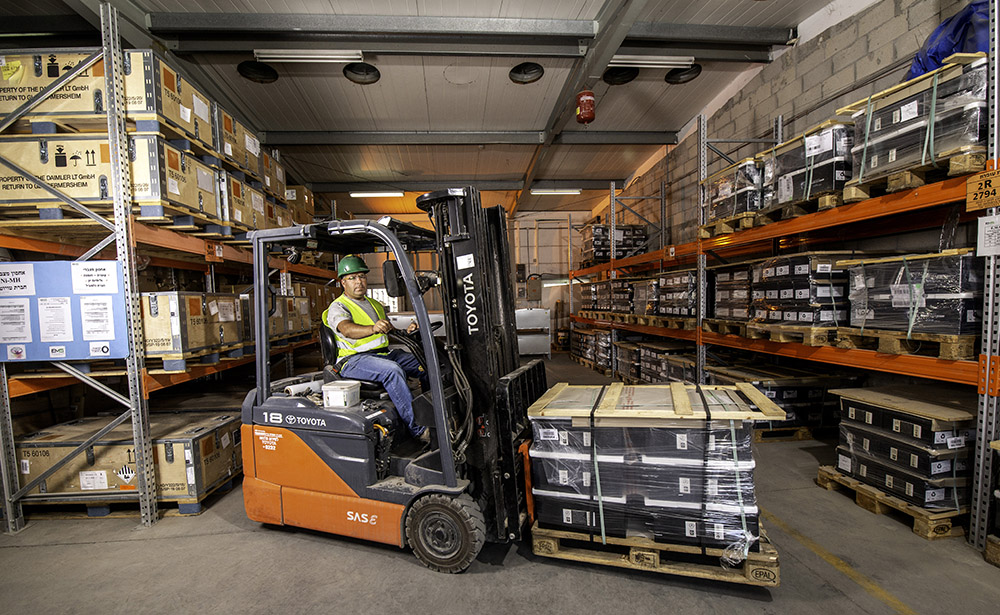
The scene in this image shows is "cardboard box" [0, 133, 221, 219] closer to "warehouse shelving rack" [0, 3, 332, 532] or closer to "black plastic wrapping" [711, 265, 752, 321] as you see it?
"warehouse shelving rack" [0, 3, 332, 532]

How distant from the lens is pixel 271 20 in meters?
5.32

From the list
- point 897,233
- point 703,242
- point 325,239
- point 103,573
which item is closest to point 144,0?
point 325,239

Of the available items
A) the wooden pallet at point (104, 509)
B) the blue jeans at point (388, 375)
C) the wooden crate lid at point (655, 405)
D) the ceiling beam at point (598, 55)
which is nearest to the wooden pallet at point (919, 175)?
the wooden crate lid at point (655, 405)

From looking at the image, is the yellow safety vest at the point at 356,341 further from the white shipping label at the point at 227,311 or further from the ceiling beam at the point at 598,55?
the ceiling beam at the point at 598,55

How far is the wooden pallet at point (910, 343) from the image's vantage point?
10.5 feet

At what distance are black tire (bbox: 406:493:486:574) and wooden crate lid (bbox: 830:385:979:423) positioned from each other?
12.3 feet

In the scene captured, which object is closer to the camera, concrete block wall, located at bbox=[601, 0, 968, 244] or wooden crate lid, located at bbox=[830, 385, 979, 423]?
wooden crate lid, located at bbox=[830, 385, 979, 423]

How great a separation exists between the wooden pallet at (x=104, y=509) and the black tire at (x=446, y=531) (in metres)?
2.67

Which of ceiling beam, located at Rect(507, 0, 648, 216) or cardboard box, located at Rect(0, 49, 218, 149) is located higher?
ceiling beam, located at Rect(507, 0, 648, 216)

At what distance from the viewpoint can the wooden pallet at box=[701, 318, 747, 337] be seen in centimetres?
557

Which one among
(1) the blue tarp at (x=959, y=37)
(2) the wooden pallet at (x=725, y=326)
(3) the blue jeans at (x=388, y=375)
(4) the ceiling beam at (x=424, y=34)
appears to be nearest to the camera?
(1) the blue tarp at (x=959, y=37)

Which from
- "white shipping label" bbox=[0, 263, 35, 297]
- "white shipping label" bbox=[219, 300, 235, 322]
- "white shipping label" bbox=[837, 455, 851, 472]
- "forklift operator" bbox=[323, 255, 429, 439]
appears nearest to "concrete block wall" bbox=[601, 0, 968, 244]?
"white shipping label" bbox=[837, 455, 851, 472]

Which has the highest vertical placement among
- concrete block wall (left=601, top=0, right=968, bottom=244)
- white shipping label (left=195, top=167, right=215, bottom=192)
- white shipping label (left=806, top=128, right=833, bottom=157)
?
concrete block wall (left=601, top=0, right=968, bottom=244)

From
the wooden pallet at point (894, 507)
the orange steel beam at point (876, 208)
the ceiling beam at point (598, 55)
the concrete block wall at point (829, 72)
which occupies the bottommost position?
the wooden pallet at point (894, 507)
